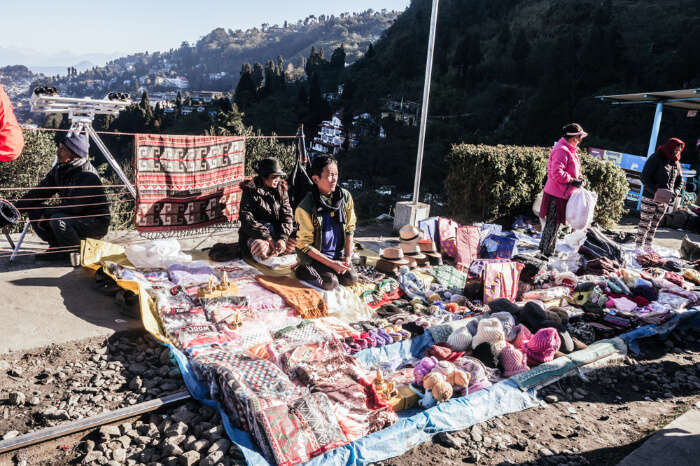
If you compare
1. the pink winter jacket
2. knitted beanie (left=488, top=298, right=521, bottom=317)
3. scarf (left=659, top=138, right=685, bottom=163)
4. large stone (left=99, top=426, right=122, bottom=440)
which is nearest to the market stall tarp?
large stone (left=99, top=426, right=122, bottom=440)

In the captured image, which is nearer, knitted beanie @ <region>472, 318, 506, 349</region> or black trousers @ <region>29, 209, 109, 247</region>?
knitted beanie @ <region>472, 318, 506, 349</region>

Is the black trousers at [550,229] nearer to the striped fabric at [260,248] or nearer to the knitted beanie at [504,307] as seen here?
the knitted beanie at [504,307]

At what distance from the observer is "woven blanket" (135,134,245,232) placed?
535cm

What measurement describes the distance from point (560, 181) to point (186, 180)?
16.1 ft

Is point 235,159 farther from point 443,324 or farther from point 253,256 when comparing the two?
point 443,324

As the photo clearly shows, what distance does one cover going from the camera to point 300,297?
14.9 feet

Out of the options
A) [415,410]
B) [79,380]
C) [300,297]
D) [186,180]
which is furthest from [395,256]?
[79,380]

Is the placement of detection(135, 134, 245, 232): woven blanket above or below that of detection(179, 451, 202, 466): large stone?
above

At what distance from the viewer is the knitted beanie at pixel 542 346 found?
3832mm

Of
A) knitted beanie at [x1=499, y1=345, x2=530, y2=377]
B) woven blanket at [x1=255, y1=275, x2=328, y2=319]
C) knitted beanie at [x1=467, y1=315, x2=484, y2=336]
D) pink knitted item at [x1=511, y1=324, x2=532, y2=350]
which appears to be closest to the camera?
knitted beanie at [x1=499, y1=345, x2=530, y2=377]

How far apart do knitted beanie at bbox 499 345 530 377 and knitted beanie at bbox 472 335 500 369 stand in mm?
55

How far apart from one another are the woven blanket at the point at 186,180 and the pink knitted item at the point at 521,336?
3868 millimetres

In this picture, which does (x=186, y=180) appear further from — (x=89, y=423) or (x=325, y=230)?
(x=89, y=423)

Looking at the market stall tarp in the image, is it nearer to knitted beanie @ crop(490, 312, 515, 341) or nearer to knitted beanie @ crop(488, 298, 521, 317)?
knitted beanie @ crop(490, 312, 515, 341)
